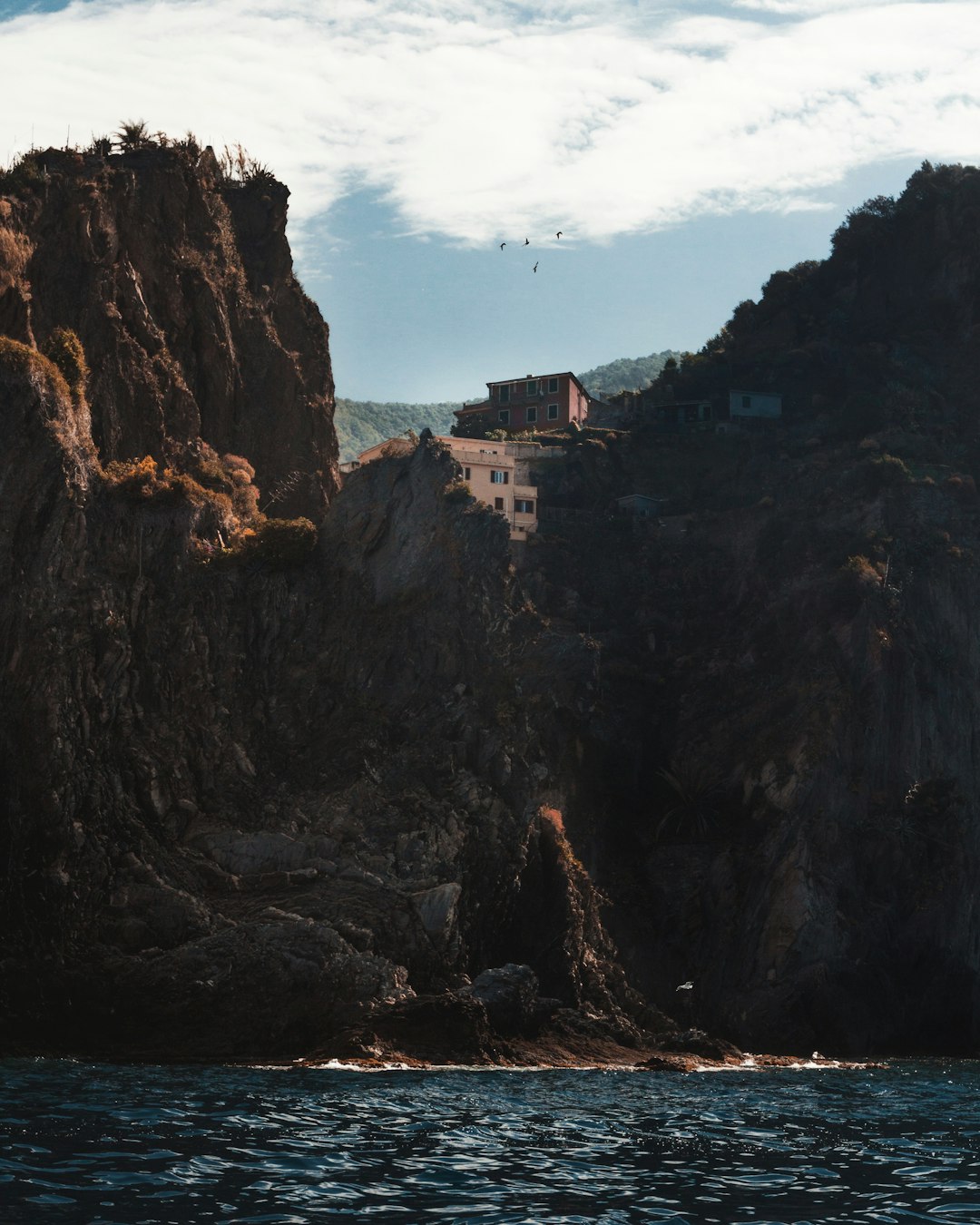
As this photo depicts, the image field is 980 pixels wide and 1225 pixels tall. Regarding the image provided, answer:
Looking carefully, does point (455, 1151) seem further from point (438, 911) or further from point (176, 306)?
point (176, 306)

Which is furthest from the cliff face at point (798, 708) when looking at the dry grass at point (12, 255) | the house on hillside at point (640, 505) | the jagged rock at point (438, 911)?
the dry grass at point (12, 255)

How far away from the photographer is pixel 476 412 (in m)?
107

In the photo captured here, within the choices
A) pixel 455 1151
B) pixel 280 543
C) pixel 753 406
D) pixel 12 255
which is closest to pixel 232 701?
pixel 280 543

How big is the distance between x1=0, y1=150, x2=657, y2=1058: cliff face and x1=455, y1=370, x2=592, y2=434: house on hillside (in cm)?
3359

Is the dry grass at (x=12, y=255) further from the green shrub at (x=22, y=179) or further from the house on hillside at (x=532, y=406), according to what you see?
the house on hillside at (x=532, y=406)

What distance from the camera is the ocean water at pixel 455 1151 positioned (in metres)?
23.3

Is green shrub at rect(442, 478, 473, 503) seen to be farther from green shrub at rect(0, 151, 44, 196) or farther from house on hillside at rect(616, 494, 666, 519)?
house on hillside at rect(616, 494, 666, 519)

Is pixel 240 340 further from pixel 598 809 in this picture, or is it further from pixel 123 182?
pixel 598 809

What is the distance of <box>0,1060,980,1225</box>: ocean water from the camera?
2334 cm

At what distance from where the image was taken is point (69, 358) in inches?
2293

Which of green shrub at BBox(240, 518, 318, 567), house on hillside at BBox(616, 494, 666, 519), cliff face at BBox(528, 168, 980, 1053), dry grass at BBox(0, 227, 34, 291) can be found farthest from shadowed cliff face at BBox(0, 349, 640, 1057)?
house on hillside at BBox(616, 494, 666, 519)

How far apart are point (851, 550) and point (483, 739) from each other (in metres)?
25.8

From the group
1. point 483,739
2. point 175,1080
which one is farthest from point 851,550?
point 175,1080

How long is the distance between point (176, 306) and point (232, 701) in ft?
58.5
